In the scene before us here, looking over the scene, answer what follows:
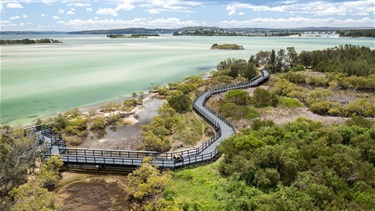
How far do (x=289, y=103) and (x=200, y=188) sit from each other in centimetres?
2967

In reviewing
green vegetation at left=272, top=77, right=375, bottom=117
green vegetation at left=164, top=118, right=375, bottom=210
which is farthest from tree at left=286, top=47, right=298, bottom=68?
green vegetation at left=164, top=118, right=375, bottom=210

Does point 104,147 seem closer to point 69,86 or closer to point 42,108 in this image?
point 42,108

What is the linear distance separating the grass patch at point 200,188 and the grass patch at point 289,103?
24.4 meters

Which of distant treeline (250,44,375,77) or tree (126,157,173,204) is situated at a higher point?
distant treeline (250,44,375,77)

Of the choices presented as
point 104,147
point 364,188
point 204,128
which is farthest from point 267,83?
point 364,188

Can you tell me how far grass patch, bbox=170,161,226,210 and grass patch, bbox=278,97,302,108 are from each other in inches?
959

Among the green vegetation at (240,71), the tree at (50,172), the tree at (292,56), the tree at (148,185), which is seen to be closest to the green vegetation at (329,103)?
the green vegetation at (240,71)

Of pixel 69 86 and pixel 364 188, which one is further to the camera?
pixel 69 86

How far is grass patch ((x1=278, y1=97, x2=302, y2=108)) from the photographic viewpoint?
45631mm

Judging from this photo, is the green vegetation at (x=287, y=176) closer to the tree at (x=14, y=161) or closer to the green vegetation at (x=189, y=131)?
the green vegetation at (x=189, y=131)

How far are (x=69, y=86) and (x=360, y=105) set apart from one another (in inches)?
2195

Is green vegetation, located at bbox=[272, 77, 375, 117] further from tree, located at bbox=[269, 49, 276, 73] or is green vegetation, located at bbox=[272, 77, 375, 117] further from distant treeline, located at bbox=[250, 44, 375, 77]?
tree, located at bbox=[269, 49, 276, 73]

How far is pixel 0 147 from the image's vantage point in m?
21.4

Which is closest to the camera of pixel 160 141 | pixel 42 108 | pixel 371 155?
pixel 371 155
